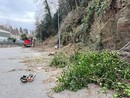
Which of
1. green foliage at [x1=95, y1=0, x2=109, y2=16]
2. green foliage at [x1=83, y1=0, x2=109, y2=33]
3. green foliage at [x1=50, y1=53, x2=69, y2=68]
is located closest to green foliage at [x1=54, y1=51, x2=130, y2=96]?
green foliage at [x1=50, y1=53, x2=69, y2=68]

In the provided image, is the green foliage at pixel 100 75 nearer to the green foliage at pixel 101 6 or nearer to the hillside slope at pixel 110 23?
the hillside slope at pixel 110 23

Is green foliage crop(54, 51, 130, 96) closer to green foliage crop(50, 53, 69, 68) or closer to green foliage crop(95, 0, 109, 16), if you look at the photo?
green foliage crop(50, 53, 69, 68)

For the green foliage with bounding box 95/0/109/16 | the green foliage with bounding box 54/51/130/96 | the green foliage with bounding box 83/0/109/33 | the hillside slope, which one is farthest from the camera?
the green foliage with bounding box 83/0/109/33

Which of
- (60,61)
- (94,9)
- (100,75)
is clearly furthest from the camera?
(94,9)

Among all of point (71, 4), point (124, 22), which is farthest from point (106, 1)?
point (71, 4)

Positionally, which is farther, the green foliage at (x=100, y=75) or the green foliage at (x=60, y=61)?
the green foliage at (x=60, y=61)

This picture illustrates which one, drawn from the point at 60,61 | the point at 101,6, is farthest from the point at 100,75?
the point at 101,6

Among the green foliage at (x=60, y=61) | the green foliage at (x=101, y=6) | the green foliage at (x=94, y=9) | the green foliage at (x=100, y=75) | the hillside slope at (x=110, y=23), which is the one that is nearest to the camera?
the green foliage at (x=100, y=75)

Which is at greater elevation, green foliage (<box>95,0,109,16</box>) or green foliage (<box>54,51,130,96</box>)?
green foliage (<box>95,0,109,16</box>)

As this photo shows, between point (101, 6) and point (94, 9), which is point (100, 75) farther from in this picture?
point (94, 9)

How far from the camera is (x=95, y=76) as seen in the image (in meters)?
7.37

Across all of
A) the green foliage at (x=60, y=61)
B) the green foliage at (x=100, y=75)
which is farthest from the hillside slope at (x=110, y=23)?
the green foliage at (x=100, y=75)

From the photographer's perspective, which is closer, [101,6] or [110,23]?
[110,23]

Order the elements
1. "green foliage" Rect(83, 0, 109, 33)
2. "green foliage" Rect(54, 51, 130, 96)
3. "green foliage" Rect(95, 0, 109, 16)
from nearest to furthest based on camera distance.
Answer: "green foliage" Rect(54, 51, 130, 96), "green foliage" Rect(95, 0, 109, 16), "green foliage" Rect(83, 0, 109, 33)
